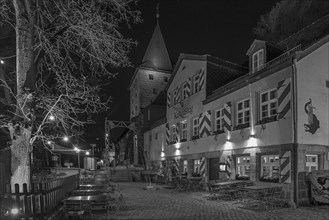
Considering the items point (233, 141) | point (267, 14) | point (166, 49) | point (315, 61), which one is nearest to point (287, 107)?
point (315, 61)

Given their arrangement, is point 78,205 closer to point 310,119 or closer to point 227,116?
point 310,119

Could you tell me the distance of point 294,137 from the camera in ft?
44.6

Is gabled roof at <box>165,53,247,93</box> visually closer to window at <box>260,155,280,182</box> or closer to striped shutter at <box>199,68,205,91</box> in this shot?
striped shutter at <box>199,68,205,91</box>

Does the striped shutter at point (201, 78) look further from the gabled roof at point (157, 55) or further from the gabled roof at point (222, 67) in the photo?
the gabled roof at point (157, 55)

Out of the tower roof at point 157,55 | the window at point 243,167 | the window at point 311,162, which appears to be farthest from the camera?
the tower roof at point 157,55

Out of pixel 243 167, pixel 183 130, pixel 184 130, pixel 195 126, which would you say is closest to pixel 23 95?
pixel 243 167

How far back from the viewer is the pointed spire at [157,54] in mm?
53125

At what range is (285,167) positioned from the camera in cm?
1410

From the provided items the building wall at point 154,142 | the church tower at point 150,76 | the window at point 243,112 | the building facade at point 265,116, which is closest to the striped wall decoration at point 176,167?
the building facade at point 265,116

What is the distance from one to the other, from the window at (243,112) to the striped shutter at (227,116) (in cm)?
60

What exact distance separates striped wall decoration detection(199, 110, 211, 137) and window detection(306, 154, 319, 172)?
23.8ft

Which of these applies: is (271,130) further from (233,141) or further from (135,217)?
(135,217)

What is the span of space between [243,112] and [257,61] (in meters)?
2.76

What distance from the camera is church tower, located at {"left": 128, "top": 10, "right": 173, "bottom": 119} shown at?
1987 inches
